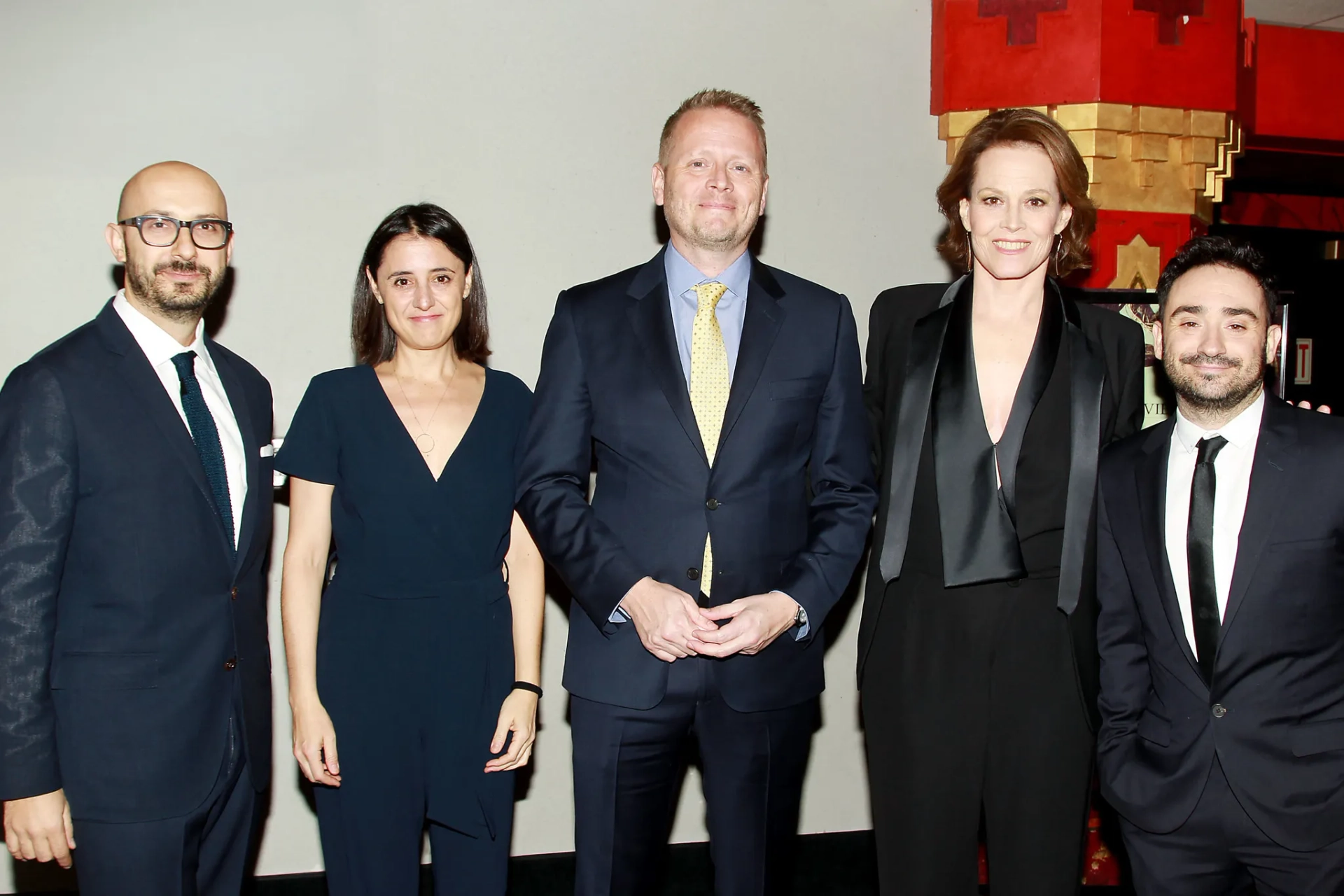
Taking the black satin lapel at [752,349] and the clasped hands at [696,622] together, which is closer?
the clasped hands at [696,622]

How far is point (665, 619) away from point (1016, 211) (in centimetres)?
121

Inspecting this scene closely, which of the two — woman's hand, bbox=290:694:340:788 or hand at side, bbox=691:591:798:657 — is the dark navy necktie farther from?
hand at side, bbox=691:591:798:657

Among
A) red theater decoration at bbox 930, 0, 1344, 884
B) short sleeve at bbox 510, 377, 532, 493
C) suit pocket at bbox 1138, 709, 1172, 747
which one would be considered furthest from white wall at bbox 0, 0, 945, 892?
suit pocket at bbox 1138, 709, 1172, 747

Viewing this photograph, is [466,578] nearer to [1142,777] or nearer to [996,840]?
[996,840]

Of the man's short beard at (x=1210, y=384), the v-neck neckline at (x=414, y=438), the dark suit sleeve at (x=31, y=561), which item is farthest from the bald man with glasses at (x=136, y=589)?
the man's short beard at (x=1210, y=384)

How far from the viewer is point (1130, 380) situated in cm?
249

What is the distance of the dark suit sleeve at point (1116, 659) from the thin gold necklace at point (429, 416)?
1.55 meters

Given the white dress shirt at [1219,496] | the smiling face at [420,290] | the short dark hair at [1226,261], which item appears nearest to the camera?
the white dress shirt at [1219,496]

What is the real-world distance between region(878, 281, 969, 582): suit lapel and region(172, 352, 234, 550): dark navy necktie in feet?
Answer: 4.76

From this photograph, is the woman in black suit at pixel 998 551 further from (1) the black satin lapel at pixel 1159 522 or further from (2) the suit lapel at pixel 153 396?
(2) the suit lapel at pixel 153 396

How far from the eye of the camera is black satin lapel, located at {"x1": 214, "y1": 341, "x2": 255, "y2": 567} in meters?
2.37

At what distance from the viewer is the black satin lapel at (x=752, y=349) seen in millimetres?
2330

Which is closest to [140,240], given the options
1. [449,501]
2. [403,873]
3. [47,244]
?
[449,501]

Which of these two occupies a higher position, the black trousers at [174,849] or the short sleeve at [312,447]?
the short sleeve at [312,447]
